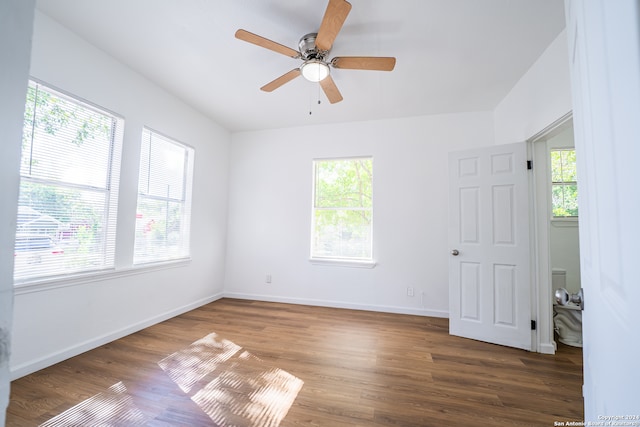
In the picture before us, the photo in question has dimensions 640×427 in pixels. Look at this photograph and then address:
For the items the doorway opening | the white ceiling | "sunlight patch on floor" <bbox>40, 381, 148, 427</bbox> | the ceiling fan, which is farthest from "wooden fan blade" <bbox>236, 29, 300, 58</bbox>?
"sunlight patch on floor" <bbox>40, 381, 148, 427</bbox>

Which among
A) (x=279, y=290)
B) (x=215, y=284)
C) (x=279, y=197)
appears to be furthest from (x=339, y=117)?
(x=215, y=284)

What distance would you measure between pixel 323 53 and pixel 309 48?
0.60 feet

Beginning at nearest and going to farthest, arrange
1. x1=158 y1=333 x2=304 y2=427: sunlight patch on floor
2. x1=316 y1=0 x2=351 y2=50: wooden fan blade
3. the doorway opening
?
x1=316 y1=0 x2=351 y2=50: wooden fan blade
x1=158 y1=333 x2=304 y2=427: sunlight patch on floor
the doorway opening

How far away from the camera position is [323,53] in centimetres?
212

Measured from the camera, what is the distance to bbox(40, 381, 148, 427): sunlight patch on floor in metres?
1.56

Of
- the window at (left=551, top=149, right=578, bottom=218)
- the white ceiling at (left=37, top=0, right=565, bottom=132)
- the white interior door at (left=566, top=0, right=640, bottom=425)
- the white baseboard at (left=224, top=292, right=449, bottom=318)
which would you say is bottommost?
the white baseboard at (left=224, top=292, right=449, bottom=318)

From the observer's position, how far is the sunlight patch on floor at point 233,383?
5.44 feet

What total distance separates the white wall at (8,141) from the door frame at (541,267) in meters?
3.32

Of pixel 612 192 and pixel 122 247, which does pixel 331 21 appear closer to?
pixel 612 192

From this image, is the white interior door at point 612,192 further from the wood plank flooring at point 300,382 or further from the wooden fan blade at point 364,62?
the wooden fan blade at point 364,62

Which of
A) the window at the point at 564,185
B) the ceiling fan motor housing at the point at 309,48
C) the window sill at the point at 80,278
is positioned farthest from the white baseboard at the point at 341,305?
the ceiling fan motor housing at the point at 309,48

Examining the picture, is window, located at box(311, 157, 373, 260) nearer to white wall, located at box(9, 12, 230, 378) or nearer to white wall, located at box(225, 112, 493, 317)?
white wall, located at box(225, 112, 493, 317)

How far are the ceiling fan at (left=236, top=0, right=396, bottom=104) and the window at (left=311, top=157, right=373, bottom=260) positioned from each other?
1635 millimetres

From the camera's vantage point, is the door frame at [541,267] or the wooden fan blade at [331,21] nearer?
the wooden fan blade at [331,21]
